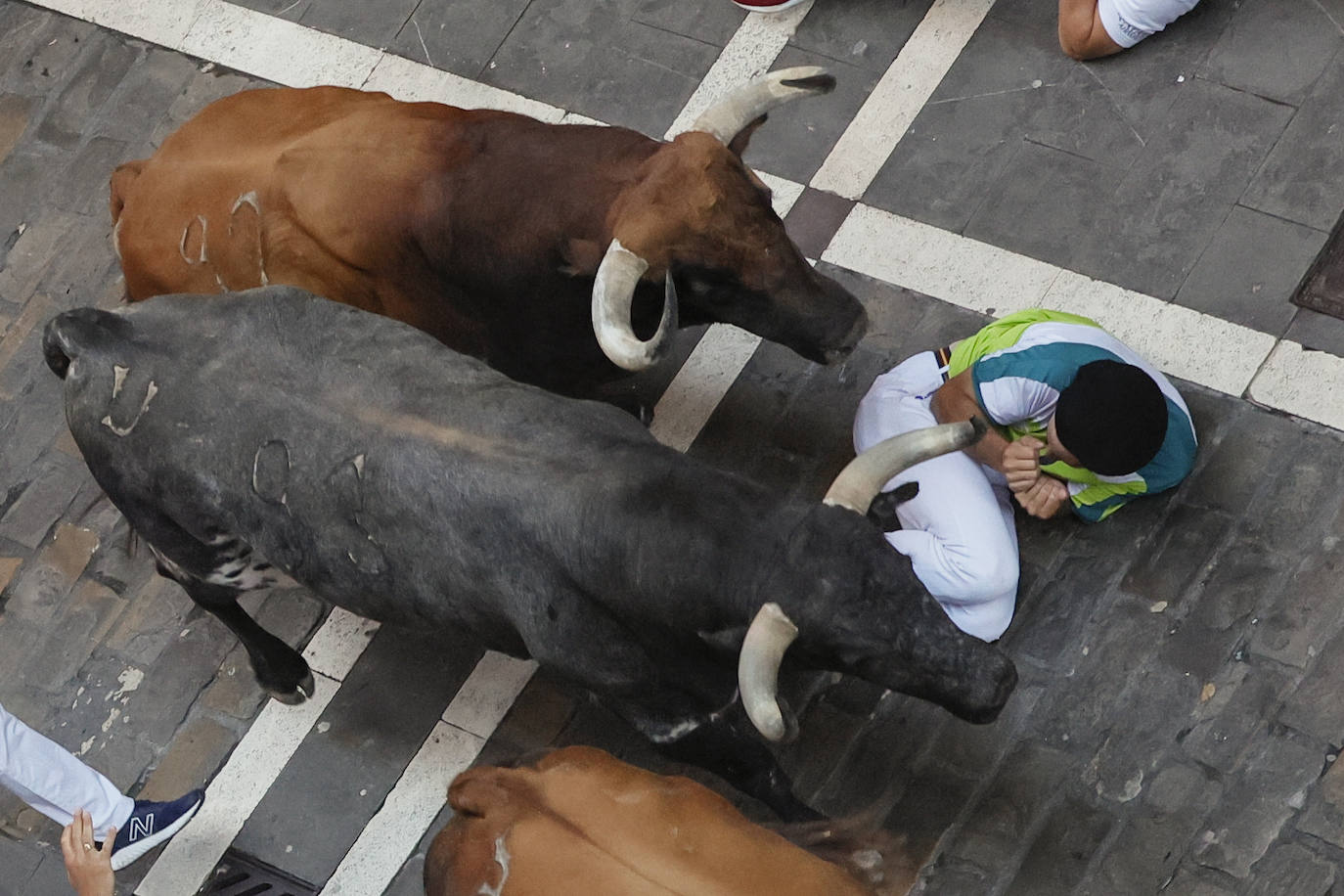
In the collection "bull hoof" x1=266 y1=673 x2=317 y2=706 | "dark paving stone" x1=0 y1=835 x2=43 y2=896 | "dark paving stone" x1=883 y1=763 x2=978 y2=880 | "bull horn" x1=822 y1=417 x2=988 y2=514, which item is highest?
"bull horn" x1=822 y1=417 x2=988 y2=514

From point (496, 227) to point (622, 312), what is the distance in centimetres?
73

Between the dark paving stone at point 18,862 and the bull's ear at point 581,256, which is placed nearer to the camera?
the bull's ear at point 581,256

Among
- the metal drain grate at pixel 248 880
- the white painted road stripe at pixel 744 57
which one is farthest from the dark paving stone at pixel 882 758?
the white painted road stripe at pixel 744 57

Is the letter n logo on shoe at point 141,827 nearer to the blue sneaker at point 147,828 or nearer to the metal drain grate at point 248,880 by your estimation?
the blue sneaker at point 147,828

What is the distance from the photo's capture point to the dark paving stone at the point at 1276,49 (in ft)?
22.4

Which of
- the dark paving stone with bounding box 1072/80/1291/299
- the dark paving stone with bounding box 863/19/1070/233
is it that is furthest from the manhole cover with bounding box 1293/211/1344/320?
the dark paving stone with bounding box 863/19/1070/233

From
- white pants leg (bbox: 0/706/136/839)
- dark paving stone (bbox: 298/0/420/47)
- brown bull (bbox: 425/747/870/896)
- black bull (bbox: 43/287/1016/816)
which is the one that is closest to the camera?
brown bull (bbox: 425/747/870/896)

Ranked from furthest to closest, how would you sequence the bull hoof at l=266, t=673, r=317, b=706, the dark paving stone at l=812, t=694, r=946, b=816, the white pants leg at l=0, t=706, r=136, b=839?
1. the bull hoof at l=266, t=673, r=317, b=706
2. the white pants leg at l=0, t=706, r=136, b=839
3. the dark paving stone at l=812, t=694, r=946, b=816

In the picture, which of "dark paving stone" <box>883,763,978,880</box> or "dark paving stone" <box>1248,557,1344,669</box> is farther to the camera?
"dark paving stone" <box>1248,557,1344,669</box>

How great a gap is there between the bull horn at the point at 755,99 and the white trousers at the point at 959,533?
1.22m

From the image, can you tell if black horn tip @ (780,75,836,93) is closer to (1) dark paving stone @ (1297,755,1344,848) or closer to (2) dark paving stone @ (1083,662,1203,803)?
(2) dark paving stone @ (1083,662,1203,803)

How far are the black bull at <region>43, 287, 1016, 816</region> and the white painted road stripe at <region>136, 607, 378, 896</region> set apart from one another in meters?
0.88

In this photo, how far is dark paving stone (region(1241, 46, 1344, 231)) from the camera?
652 cm

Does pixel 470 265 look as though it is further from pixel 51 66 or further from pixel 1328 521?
pixel 51 66
